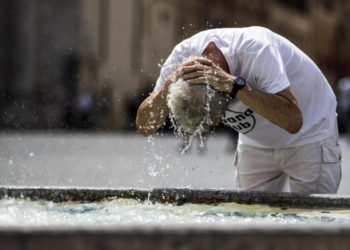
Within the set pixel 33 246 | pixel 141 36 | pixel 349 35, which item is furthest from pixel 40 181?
pixel 349 35

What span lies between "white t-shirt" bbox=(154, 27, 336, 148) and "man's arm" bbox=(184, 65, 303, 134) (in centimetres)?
5

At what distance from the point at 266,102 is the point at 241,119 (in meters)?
0.30

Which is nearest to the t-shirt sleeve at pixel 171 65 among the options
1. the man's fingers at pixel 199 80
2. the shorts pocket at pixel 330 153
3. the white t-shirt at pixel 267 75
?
the white t-shirt at pixel 267 75

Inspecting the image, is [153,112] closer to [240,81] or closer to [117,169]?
[240,81]

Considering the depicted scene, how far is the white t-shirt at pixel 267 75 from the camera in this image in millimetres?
2584

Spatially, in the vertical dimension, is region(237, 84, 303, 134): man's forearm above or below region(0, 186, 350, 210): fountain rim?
above

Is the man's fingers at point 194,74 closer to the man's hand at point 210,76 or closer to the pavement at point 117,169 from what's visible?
the man's hand at point 210,76

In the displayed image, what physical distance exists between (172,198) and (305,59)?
3.24ft

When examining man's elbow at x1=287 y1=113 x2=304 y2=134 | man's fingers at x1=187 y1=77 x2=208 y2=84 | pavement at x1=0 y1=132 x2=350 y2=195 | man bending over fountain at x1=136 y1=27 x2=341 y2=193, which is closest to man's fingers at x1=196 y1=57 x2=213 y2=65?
man bending over fountain at x1=136 y1=27 x2=341 y2=193

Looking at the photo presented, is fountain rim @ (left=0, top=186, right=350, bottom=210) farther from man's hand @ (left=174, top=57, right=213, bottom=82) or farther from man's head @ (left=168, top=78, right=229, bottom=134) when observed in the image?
man's hand @ (left=174, top=57, right=213, bottom=82)

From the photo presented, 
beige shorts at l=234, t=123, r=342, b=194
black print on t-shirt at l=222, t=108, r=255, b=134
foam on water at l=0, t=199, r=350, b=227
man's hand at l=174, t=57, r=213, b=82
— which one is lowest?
foam on water at l=0, t=199, r=350, b=227

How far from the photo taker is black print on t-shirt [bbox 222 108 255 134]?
2807mm

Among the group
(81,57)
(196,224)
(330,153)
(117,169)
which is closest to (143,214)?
(330,153)

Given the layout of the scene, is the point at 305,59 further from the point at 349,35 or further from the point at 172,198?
the point at 349,35
